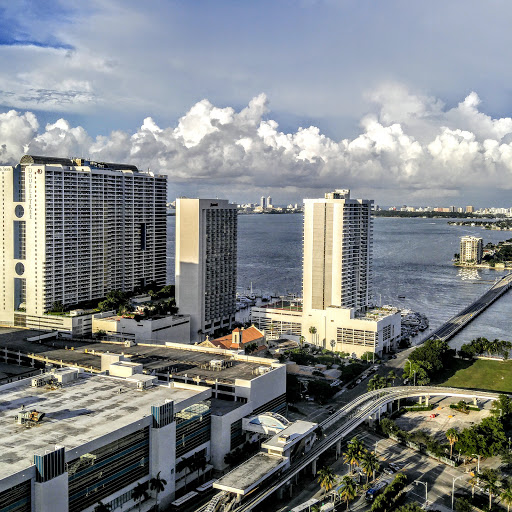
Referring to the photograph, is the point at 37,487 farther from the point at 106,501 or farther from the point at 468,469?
the point at 468,469

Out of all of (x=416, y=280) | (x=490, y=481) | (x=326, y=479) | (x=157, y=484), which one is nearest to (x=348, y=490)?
(x=326, y=479)

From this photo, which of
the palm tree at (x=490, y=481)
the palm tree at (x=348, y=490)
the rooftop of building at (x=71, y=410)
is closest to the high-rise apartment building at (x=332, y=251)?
the palm tree at (x=490, y=481)

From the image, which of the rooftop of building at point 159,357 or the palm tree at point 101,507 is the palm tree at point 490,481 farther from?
the palm tree at point 101,507

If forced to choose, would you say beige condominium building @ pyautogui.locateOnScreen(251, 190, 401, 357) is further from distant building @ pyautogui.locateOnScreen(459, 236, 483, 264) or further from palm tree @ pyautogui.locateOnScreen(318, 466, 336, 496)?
distant building @ pyautogui.locateOnScreen(459, 236, 483, 264)

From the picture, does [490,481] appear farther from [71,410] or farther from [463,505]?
[71,410]

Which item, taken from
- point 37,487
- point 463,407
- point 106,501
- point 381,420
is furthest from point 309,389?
point 37,487

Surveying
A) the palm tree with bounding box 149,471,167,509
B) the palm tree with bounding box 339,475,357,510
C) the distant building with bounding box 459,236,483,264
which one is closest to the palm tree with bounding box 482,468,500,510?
the palm tree with bounding box 339,475,357,510

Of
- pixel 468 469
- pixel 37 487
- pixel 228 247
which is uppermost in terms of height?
pixel 228 247
